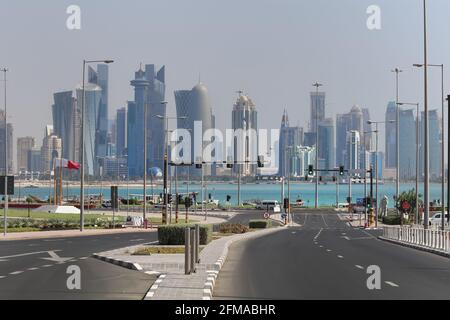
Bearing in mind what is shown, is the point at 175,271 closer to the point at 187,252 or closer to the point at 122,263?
the point at 187,252

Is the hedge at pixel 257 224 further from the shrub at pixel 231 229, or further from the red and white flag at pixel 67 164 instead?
the red and white flag at pixel 67 164

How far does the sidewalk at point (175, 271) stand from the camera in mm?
19047

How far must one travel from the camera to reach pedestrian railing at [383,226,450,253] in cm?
4088

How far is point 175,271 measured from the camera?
25.4m

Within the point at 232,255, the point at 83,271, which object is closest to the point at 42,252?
the point at 232,255

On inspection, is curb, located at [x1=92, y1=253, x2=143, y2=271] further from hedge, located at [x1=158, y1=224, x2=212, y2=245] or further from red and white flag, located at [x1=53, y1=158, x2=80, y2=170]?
red and white flag, located at [x1=53, y1=158, x2=80, y2=170]

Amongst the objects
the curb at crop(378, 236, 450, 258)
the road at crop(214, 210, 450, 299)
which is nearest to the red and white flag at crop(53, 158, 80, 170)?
the curb at crop(378, 236, 450, 258)

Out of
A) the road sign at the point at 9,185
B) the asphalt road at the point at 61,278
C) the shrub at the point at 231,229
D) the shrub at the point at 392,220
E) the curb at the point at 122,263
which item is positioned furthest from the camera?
the shrub at the point at 392,220

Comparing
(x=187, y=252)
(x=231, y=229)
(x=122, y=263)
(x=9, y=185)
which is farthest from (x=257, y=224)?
(x=187, y=252)

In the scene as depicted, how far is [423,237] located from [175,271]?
2359cm

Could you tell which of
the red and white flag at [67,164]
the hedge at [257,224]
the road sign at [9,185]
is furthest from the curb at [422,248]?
the red and white flag at [67,164]

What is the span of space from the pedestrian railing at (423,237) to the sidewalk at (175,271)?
975 cm

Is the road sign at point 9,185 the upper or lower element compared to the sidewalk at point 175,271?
upper

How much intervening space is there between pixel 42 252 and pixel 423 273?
16777mm
